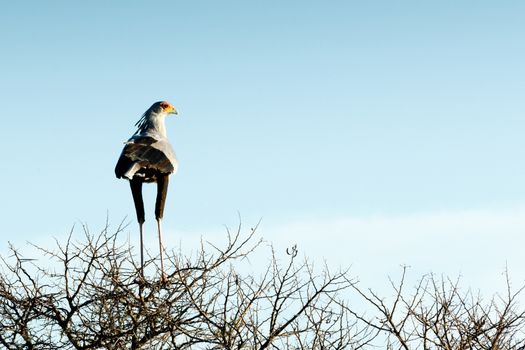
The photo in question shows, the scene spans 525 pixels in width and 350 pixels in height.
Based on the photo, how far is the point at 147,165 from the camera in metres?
9.85

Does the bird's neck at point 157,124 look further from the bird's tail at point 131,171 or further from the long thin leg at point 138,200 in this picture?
the bird's tail at point 131,171

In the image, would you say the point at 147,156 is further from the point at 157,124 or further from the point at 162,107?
the point at 162,107

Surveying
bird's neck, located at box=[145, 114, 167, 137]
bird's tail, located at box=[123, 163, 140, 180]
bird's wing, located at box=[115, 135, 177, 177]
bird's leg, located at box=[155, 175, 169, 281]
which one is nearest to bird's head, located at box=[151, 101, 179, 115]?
bird's neck, located at box=[145, 114, 167, 137]

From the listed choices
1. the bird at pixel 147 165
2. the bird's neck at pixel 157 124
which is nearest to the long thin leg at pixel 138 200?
the bird at pixel 147 165

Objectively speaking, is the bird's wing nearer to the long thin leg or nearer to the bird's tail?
the bird's tail

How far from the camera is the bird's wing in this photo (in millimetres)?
9711

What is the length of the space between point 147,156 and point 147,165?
127mm

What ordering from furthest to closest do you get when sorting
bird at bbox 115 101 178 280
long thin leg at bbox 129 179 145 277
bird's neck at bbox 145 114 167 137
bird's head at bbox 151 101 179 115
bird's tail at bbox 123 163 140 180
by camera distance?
bird's head at bbox 151 101 179 115 → bird's neck at bbox 145 114 167 137 → long thin leg at bbox 129 179 145 277 → bird at bbox 115 101 178 280 → bird's tail at bbox 123 163 140 180

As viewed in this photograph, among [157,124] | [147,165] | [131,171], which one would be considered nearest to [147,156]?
[147,165]

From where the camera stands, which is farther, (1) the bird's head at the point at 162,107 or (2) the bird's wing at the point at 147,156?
(1) the bird's head at the point at 162,107

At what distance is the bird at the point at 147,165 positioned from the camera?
382 inches

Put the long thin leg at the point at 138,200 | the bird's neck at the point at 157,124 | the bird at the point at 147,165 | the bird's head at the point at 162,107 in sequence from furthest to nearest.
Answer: the bird's head at the point at 162,107 < the bird's neck at the point at 157,124 < the long thin leg at the point at 138,200 < the bird at the point at 147,165

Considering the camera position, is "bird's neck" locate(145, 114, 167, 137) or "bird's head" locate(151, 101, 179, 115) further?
"bird's head" locate(151, 101, 179, 115)

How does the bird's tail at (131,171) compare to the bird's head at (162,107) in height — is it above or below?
below
